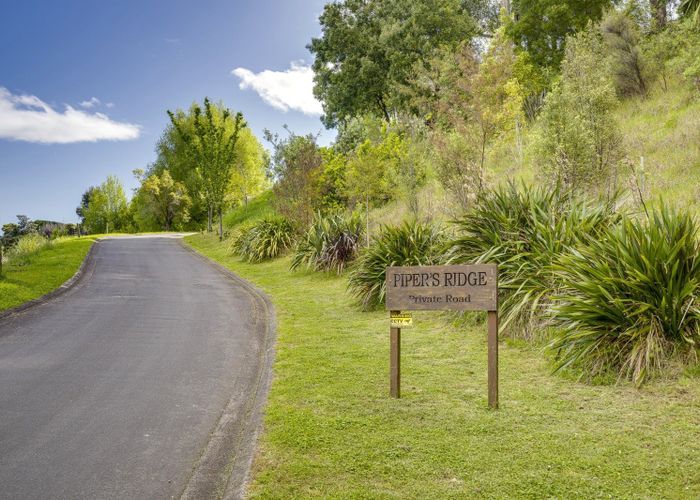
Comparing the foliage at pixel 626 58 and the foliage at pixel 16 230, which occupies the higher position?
the foliage at pixel 626 58

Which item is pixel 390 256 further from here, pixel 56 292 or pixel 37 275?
pixel 37 275

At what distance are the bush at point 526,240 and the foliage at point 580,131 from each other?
494 cm

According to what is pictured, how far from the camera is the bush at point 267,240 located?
22.6m

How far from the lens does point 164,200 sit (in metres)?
59.0

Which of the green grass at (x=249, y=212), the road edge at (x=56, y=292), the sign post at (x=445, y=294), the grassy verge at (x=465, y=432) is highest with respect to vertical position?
the green grass at (x=249, y=212)

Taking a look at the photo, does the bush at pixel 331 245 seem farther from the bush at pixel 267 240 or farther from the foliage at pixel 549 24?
the foliage at pixel 549 24

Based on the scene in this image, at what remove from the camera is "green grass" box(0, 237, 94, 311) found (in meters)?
13.8

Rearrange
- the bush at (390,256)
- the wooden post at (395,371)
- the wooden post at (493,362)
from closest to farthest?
the wooden post at (493,362), the wooden post at (395,371), the bush at (390,256)

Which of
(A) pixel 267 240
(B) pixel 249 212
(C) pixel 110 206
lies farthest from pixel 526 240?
(C) pixel 110 206

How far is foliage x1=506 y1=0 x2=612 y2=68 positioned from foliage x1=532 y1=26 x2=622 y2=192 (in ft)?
52.3

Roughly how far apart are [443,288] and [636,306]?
2449mm

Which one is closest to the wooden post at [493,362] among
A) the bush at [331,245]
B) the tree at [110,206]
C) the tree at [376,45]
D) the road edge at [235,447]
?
the road edge at [235,447]

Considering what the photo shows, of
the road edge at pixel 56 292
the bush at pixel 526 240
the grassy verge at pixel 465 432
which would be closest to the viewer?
the grassy verge at pixel 465 432

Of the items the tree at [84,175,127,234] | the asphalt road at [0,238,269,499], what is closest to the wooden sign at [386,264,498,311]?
the asphalt road at [0,238,269,499]
